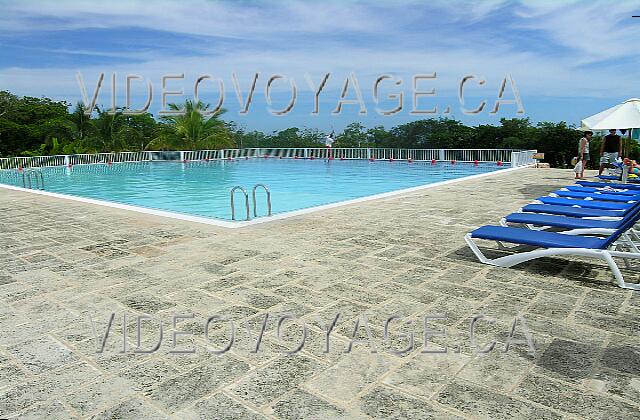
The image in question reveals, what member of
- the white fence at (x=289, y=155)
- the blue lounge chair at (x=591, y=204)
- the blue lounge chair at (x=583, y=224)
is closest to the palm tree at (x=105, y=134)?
the white fence at (x=289, y=155)

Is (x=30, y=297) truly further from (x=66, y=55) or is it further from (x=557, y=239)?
(x=66, y=55)

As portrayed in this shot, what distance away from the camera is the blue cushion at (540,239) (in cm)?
372

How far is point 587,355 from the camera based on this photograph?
8.20ft

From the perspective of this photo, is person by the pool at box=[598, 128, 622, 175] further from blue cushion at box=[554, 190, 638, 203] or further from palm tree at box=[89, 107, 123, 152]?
palm tree at box=[89, 107, 123, 152]

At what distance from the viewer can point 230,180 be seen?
1755 cm

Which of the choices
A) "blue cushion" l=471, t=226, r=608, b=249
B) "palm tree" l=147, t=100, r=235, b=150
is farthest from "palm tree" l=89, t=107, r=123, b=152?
"blue cushion" l=471, t=226, r=608, b=249

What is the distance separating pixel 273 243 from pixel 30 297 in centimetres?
232

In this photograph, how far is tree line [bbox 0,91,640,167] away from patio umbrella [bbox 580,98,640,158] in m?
14.7

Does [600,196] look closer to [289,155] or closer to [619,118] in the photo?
[619,118]

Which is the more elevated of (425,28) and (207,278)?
(425,28)

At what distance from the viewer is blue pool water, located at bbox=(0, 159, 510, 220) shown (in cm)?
1249

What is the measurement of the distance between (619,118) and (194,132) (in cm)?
2238

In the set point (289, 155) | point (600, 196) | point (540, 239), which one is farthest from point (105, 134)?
point (540, 239)

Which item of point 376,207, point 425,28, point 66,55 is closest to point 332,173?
point 425,28
